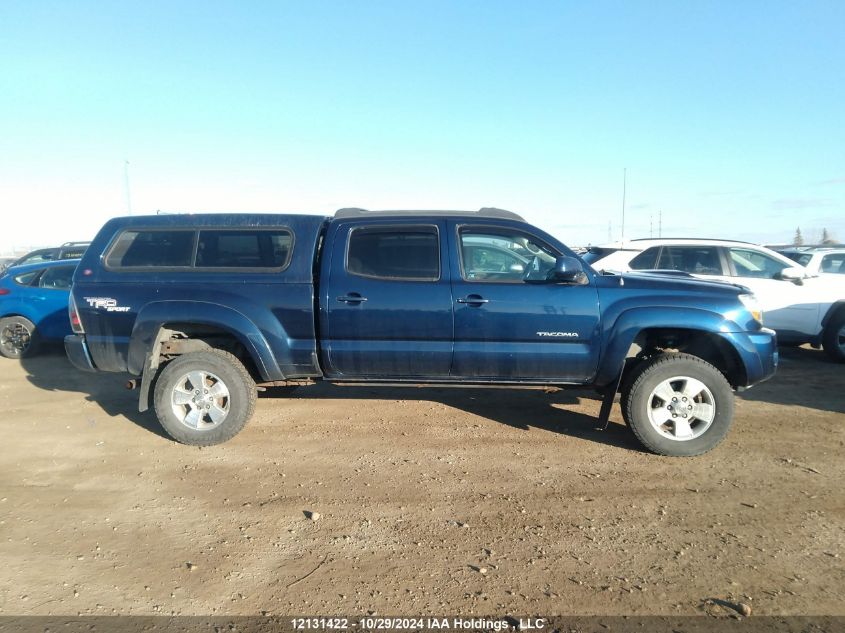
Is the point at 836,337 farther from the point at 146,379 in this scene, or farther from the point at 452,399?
the point at 146,379

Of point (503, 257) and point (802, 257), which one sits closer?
point (503, 257)

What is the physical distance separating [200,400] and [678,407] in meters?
4.03

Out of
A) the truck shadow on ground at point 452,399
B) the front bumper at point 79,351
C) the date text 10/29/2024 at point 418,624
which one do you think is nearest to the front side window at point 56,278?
the truck shadow on ground at point 452,399

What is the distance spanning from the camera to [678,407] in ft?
14.8

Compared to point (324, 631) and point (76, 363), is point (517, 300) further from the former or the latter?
point (76, 363)

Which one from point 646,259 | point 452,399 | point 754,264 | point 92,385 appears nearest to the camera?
point 452,399

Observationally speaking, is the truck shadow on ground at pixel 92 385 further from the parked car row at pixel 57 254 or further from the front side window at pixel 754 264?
the front side window at pixel 754 264

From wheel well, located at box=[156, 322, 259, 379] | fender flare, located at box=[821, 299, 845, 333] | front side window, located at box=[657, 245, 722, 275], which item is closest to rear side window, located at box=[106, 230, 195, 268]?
wheel well, located at box=[156, 322, 259, 379]

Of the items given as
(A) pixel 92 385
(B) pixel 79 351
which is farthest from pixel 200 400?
Answer: (A) pixel 92 385

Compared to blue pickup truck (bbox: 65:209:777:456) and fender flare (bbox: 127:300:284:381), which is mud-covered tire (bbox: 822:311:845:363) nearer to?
blue pickup truck (bbox: 65:209:777:456)

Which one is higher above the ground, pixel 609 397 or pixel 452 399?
pixel 609 397

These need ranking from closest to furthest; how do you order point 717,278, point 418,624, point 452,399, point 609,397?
1. point 418,624
2. point 609,397
3. point 452,399
4. point 717,278

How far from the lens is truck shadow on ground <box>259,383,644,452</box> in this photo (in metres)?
5.10

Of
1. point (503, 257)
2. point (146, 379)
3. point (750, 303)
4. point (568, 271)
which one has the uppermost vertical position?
point (503, 257)
